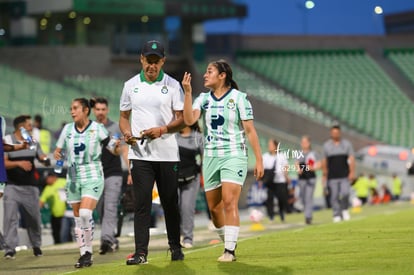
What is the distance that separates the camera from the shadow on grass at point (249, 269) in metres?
12.1

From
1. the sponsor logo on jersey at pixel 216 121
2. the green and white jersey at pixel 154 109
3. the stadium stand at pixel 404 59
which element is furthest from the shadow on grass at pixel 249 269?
the stadium stand at pixel 404 59

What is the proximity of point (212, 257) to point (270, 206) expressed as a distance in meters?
14.3

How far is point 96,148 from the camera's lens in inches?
584

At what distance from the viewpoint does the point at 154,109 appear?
1302cm

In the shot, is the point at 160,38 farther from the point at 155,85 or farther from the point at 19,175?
the point at 155,85

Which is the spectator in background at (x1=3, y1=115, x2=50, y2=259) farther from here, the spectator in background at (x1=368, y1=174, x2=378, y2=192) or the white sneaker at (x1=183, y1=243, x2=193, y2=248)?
the spectator in background at (x1=368, y1=174, x2=378, y2=192)

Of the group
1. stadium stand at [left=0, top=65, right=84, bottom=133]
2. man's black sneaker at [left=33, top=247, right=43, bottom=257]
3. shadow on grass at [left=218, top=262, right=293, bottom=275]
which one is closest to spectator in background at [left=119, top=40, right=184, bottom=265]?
shadow on grass at [left=218, top=262, right=293, bottom=275]

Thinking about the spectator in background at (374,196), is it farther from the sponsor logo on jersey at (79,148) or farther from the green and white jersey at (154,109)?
the green and white jersey at (154,109)

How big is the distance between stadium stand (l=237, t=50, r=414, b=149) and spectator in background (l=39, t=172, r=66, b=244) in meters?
29.4

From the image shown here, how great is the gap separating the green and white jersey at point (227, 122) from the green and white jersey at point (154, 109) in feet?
1.21

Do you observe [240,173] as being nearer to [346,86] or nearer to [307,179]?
[307,179]

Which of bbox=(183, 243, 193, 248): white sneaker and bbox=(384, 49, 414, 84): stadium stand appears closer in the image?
bbox=(183, 243, 193, 248): white sneaker

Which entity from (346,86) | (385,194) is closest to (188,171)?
(385,194)

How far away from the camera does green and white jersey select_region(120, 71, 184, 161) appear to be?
42.6ft
